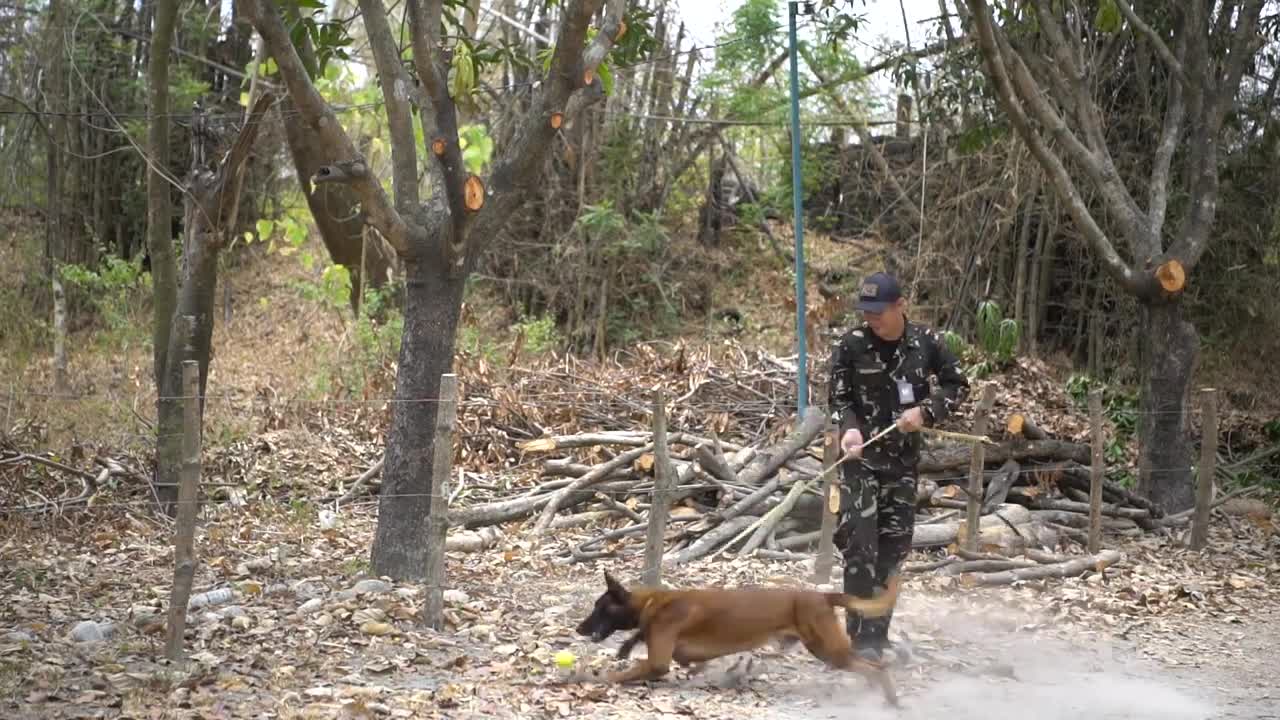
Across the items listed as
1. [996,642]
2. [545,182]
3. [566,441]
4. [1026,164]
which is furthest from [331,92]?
[996,642]

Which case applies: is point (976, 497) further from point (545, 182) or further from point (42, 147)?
point (42, 147)

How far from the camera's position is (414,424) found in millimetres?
8711

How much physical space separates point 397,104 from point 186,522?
330 cm

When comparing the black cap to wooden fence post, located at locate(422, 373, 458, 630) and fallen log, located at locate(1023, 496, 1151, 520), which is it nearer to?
wooden fence post, located at locate(422, 373, 458, 630)

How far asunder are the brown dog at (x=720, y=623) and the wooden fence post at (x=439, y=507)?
1.64m

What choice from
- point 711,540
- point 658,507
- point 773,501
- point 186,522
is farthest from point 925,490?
point 186,522

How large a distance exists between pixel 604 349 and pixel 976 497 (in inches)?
492

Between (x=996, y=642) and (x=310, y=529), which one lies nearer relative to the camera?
(x=996, y=642)

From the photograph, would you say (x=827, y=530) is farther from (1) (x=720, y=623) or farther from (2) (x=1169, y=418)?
(2) (x=1169, y=418)

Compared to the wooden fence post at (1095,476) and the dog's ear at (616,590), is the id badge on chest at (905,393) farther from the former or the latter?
the wooden fence post at (1095,476)

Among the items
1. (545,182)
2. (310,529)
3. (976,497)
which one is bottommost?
(310,529)

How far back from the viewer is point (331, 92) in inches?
720

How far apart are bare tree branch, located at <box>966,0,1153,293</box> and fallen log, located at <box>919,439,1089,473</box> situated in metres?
1.70

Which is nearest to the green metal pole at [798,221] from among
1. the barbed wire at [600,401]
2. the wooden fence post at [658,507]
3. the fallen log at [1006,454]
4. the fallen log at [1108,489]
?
the barbed wire at [600,401]
